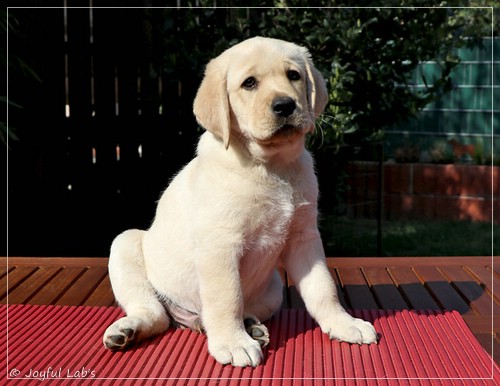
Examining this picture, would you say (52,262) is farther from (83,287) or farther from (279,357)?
(279,357)

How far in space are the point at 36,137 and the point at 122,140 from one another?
2.55 feet

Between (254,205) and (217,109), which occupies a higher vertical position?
(217,109)

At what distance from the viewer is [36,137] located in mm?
5363

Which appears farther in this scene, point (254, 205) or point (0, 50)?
point (0, 50)

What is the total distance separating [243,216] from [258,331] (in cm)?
49

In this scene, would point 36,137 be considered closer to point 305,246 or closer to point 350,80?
point 350,80

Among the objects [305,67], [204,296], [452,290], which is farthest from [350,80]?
[204,296]

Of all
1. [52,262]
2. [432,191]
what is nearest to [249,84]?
[52,262]

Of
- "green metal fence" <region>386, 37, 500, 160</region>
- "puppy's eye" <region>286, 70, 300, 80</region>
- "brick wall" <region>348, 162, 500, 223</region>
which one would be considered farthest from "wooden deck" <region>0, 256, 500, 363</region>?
"green metal fence" <region>386, 37, 500, 160</region>

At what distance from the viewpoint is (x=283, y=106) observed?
242cm

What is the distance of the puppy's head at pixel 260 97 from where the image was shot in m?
2.45

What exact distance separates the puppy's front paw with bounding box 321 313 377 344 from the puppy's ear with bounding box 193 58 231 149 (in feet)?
2.71

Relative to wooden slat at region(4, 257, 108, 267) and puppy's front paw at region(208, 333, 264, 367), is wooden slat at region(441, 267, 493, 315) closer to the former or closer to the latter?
puppy's front paw at region(208, 333, 264, 367)

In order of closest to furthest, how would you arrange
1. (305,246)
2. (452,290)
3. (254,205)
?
(254,205) → (305,246) → (452,290)
